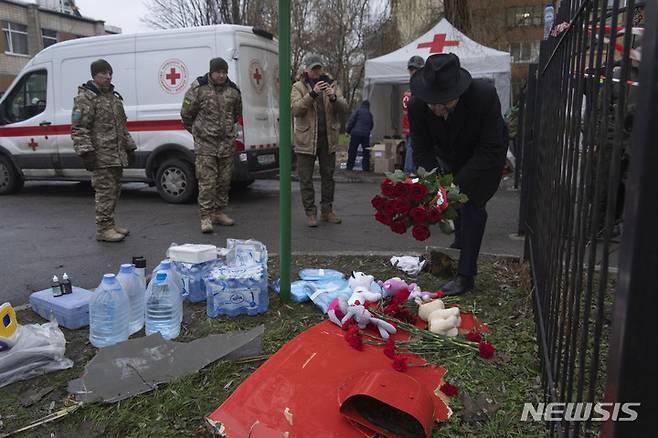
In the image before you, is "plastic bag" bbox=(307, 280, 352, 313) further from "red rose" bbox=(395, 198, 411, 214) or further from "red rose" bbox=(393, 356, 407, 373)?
"red rose" bbox=(393, 356, 407, 373)

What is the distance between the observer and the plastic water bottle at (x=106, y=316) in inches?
121

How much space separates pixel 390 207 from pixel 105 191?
383 centimetres

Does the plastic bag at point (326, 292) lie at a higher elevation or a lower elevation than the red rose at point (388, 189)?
lower

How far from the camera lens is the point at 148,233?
20.9ft

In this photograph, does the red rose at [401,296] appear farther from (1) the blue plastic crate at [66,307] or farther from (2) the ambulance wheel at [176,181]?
(2) the ambulance wheel at [176,181]

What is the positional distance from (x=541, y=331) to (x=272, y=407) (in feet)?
4.59

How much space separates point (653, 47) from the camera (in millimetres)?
807

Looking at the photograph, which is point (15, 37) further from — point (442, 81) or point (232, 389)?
point (232, 389)

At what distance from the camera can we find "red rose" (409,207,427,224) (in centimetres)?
310

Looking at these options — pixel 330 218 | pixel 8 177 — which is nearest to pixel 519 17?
pixel 330 218

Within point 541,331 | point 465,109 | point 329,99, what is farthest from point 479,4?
point 541,331

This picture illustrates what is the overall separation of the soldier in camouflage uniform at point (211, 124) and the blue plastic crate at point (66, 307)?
2.79 meters

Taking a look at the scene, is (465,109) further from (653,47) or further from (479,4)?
(479,4)

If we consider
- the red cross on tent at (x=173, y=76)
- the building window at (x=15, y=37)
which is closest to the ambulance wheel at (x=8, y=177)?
the red cross on tent at (x=173, y=76)
